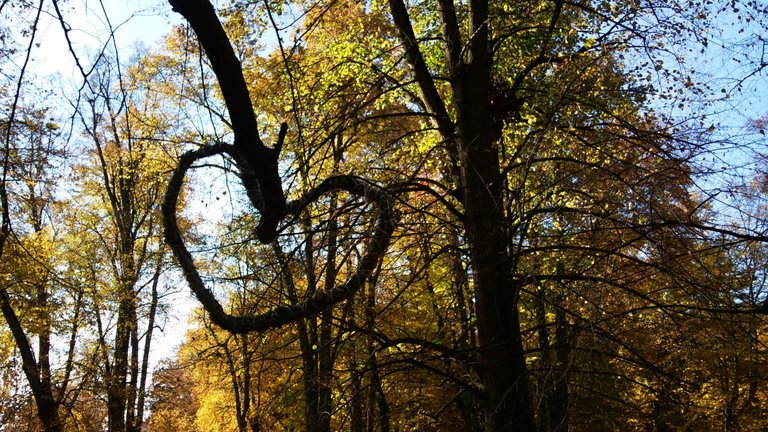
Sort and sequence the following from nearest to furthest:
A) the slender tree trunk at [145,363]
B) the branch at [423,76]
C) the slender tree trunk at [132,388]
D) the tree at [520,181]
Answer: the tree at [520,181] → the branch at [423,76] → the slender tree trunk at [132,388] → the slender tree trunk at [145,363]

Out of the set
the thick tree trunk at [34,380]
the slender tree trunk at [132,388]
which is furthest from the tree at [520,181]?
the slender tree trunk at [132,388]

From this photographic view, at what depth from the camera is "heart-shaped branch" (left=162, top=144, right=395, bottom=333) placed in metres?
3.05

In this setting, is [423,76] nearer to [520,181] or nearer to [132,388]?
[520,181]

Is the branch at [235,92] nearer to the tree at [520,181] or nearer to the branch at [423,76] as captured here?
the tree at [520,181]

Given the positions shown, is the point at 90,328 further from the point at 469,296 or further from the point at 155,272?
the point at 469,296

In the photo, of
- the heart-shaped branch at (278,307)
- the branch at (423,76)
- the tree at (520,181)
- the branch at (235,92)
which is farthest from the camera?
the branch at (423,76)

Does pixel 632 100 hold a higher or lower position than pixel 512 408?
higher

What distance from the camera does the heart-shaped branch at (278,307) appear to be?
3053 millimetres

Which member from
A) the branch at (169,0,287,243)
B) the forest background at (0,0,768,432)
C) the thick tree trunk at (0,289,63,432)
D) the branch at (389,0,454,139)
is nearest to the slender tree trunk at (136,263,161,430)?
the forest background at (0,0,768,432)

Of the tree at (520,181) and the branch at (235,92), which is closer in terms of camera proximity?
the branch at (235,92)

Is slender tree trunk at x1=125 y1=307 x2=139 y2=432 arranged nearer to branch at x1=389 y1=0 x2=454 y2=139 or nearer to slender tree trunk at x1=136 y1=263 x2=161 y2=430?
slender tree trunk at x1=136 y1=263 x2=161 y2=430

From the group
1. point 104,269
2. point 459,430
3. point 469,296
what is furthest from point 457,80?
point 104,269

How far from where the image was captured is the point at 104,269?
15984 millimetres

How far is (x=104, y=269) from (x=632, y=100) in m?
14.6
